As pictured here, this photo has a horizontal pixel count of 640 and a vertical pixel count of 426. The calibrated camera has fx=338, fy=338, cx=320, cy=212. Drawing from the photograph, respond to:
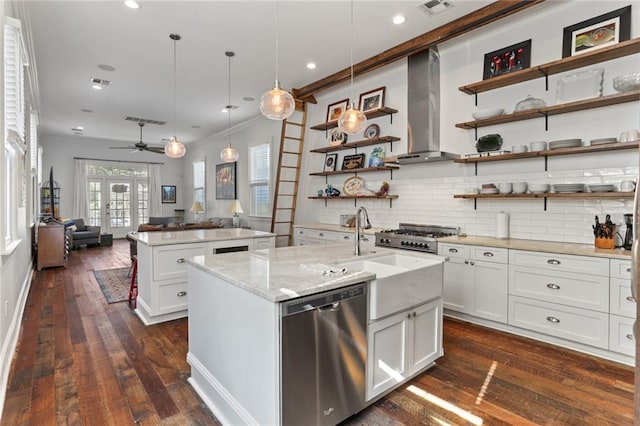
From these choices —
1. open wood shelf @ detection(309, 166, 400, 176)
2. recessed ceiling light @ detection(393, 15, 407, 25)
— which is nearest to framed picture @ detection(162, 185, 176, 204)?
open wood shelf @ detection(309, 166, 400, 176)

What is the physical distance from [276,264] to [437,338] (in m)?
1.33

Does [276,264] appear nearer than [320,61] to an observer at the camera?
Yes

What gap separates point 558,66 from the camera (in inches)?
125

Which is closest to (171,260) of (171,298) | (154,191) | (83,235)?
(171,298)

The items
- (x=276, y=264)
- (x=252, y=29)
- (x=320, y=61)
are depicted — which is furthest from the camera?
(x=320, y=61)

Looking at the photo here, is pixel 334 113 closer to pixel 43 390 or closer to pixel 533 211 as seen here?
pixel 533 211

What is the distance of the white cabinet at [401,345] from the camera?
201 centimetres

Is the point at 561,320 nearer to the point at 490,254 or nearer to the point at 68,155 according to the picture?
the point at 490,254

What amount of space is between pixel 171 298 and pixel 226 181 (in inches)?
229

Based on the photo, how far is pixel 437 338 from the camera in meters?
2.51

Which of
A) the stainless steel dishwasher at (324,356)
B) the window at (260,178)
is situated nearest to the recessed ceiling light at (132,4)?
the stainless steel dishwasher at (324,356)

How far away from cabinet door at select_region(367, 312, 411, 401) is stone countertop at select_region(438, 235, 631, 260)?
1.58 meters

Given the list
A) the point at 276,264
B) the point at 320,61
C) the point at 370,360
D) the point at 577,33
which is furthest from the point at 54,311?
the point at 577,33

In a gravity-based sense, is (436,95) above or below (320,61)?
below
